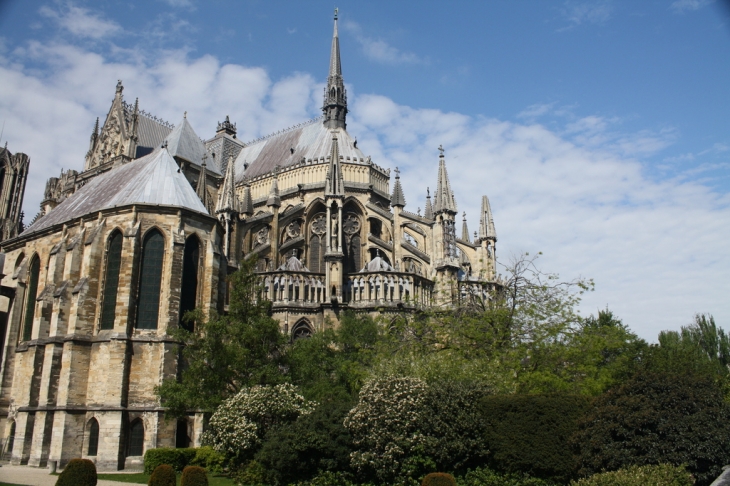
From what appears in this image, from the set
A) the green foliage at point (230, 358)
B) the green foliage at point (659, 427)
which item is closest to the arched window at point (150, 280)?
the green foliage at point (230, 358)

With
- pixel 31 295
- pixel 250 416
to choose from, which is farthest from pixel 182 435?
pixel 31 295

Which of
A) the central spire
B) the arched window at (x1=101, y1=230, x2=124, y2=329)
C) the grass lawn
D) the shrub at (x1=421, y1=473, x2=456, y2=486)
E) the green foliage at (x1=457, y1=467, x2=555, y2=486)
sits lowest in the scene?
the grass lawn

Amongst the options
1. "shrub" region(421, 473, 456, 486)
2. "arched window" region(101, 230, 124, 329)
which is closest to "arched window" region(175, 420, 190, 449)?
"arched window" region(101, 230, 124, 329)

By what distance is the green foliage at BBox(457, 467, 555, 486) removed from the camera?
16.7 meters

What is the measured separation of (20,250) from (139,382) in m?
13.8

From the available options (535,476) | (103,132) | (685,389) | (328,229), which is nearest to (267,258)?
(328,229)

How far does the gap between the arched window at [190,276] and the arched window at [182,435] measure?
420 centimetres

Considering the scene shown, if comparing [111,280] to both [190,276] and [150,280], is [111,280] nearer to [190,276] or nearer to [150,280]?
[150,280]

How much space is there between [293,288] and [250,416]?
50.0 feet

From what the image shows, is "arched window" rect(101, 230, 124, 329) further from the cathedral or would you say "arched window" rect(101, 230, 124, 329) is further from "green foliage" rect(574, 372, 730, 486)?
"green foliage" rect(574, 372, 730, 486)

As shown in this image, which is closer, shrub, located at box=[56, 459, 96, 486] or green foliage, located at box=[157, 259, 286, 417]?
shrub, located at box=[56, 459, 96, 486]

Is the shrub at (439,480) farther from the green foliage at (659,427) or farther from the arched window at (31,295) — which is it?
the arched window at (31,295)

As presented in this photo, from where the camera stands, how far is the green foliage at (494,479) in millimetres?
16672

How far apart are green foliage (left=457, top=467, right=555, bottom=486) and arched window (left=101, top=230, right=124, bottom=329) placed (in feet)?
53.9
